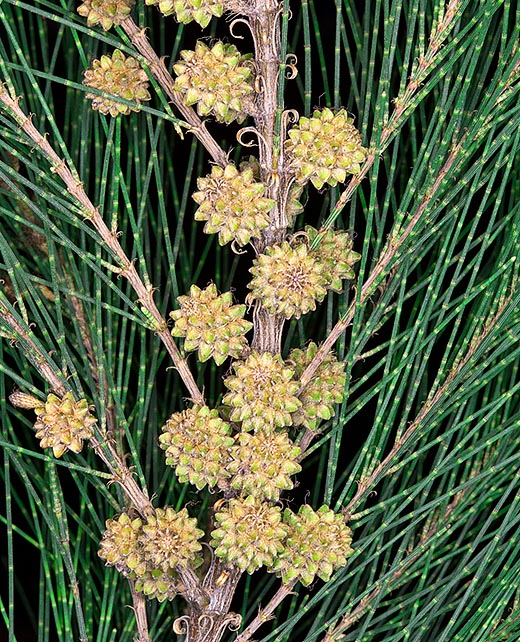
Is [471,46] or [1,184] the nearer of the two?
[471,46]

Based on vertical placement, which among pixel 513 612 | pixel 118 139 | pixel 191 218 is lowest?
pixel 513 612

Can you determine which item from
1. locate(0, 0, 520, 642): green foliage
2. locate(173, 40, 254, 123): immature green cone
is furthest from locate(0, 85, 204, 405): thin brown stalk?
locate(173, 40, 254, 123): immature green cone

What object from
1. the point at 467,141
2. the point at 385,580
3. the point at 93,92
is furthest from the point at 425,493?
the point at 93,92

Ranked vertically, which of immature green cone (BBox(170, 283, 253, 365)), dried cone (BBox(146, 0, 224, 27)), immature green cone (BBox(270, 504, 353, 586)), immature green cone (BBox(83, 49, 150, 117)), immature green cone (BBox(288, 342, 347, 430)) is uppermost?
dried cone (BBox(146, 0, 224, 27))

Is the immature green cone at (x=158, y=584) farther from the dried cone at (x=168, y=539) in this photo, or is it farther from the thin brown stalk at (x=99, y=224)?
the thin brown stalk at (x=99, y=224)

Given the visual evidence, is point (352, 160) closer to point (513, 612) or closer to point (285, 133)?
point (285, 133)

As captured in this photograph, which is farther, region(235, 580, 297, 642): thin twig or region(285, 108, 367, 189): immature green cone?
region(235, 580, 297, 642): thin twig

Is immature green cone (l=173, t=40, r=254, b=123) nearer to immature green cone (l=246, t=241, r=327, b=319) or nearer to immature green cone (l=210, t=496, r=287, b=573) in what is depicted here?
immature green cone (l=246, t=241, r=327, b=319)
